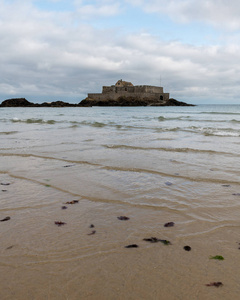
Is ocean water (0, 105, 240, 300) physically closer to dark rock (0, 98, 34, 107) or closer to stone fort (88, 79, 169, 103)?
stone fort (88, 79, 169, 103)

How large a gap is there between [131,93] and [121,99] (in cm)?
472

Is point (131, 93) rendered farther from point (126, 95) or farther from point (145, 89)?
point (145, 89)

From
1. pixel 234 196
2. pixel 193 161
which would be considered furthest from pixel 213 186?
pixel 193 161

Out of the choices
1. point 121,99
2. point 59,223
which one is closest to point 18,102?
point 121,99

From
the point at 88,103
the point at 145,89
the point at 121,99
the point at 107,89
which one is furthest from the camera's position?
the point at 107,89

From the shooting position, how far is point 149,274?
178cm

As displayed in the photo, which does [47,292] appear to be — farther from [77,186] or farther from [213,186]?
[213,186]

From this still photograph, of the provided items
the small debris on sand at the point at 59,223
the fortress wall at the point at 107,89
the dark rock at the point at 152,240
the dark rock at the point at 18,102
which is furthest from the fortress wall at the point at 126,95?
the dark rock at the point at 152,240

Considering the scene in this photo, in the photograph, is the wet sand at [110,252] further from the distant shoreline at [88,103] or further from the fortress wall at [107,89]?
the fortress wall at [107,89]

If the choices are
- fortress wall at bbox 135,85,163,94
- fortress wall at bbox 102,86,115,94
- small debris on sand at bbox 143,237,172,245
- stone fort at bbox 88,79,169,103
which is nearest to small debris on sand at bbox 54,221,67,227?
small debris on sand at bbox 143,237,172,245

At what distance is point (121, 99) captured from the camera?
80688mm

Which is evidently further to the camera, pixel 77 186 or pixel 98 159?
pixel 98 159

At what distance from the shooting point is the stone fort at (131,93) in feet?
269

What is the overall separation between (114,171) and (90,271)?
2.92 m
